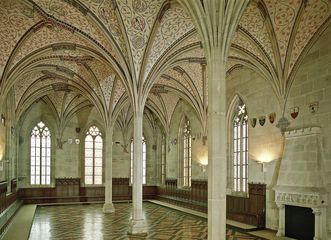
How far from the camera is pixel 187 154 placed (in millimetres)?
21562

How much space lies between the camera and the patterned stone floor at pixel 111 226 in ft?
36.5

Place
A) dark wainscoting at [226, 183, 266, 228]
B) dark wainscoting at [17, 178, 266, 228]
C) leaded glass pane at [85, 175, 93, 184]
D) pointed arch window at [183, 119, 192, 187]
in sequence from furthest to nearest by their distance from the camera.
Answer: leaded glass pane at [85, 175, 93, 184]
pointed arch window at [183, 119, 192, 187]
dark wainscoting at [17, 178, 266, 228]
dark wainscoting at [226, 183, 266, 228]

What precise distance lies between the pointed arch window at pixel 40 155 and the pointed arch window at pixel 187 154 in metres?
9.29

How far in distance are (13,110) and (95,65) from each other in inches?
256

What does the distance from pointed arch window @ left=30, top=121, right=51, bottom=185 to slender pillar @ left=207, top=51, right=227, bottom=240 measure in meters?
18.4

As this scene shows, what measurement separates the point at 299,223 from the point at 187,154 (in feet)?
36.5

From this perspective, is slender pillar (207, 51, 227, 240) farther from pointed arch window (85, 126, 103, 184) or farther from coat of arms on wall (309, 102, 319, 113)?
pointed arch window (85, 126, 103, 184)

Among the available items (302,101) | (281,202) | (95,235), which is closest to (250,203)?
(281,202)

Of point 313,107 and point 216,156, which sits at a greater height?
point 313,107

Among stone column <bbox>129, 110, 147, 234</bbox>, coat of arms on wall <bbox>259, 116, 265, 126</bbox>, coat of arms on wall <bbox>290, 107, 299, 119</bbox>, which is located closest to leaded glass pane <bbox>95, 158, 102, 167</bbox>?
stone column <bbox>129, 110, 147, 234</bbox>

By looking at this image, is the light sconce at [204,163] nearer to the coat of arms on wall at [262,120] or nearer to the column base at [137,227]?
the coat of arms on wall at [262,120]

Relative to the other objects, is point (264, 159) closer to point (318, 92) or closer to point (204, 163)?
point (318, 92)

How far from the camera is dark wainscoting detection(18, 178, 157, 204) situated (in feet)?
71.5

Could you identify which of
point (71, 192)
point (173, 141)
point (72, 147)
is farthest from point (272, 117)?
point (71, 192)
